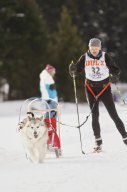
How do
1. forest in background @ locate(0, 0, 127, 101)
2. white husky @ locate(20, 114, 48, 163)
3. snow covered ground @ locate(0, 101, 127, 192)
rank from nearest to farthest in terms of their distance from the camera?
snow covered ground @ locate(0, 101, 127, 192) < white husky @ locate(20, 114, 48, 163) < forest in background @ locate(0, 0, 127, 101)

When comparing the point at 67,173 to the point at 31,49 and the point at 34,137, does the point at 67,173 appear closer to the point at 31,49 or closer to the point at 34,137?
the point at 34,137

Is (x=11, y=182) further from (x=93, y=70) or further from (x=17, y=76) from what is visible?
(x=17, y=76)

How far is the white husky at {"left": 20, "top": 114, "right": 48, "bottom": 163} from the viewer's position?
8633 millimetres

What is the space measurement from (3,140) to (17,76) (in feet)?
72.9

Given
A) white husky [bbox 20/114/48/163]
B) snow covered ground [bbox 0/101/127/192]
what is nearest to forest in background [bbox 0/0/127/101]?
snow covered ground [bbox 0/101/127/192]

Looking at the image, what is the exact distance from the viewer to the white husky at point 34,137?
8.63 m

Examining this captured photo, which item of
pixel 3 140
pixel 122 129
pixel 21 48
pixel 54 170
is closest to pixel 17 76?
pixel 21 48

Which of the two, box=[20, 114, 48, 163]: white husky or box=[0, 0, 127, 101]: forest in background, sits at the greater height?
box=[0, 0, 127, 101]: forest in background

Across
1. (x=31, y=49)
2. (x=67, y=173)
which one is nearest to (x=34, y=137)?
(x=67, y=173)

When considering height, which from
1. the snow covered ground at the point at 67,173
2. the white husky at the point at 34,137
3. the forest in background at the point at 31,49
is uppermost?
the forest in background at the point at 31,49

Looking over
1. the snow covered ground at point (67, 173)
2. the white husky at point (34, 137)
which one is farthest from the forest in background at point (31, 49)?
the white husky at point (34, 137)

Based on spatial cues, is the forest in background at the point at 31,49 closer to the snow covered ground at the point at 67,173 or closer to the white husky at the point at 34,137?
the snow covered ground at the point at 67,173

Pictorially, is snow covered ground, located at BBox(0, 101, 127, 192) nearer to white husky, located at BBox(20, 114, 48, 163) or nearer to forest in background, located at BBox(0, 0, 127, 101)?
white husky, located at BBox(20, 114, 48, 163)

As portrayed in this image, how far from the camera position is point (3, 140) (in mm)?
14078
